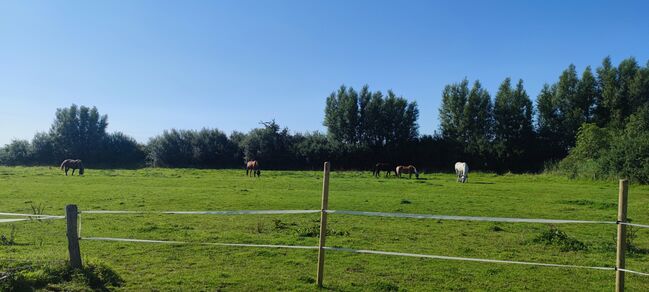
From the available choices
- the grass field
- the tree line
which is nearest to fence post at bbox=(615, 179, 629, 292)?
the grass field

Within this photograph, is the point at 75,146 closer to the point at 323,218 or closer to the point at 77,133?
the point at 77,133

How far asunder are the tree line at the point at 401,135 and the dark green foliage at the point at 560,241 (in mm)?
47604

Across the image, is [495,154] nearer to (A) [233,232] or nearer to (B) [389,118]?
(B) [389,118]

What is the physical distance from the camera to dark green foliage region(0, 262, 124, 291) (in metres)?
6.23

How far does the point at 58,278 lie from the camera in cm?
660

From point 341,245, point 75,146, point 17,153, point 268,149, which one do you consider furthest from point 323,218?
point 17,153

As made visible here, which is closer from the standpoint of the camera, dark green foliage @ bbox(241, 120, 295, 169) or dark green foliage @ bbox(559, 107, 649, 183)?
dark green foliage @ bbox(559, 107, 649, 183)

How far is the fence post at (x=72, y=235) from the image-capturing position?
679 centimetres

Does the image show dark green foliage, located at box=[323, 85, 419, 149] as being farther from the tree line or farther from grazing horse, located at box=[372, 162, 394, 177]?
grazing horse, located at box=[372, 162, 394, 177]

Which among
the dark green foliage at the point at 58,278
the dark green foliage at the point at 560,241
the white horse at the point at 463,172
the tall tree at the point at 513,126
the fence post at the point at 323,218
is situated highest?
the tall tree at the point at 513,126

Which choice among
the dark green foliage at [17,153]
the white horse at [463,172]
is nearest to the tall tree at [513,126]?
the white horse at [463,172]

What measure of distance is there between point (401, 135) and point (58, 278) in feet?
194

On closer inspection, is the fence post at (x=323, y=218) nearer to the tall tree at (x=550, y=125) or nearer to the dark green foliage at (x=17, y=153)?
the tall tree at (x=550, y=125)

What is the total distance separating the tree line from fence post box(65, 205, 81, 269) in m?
54.5
